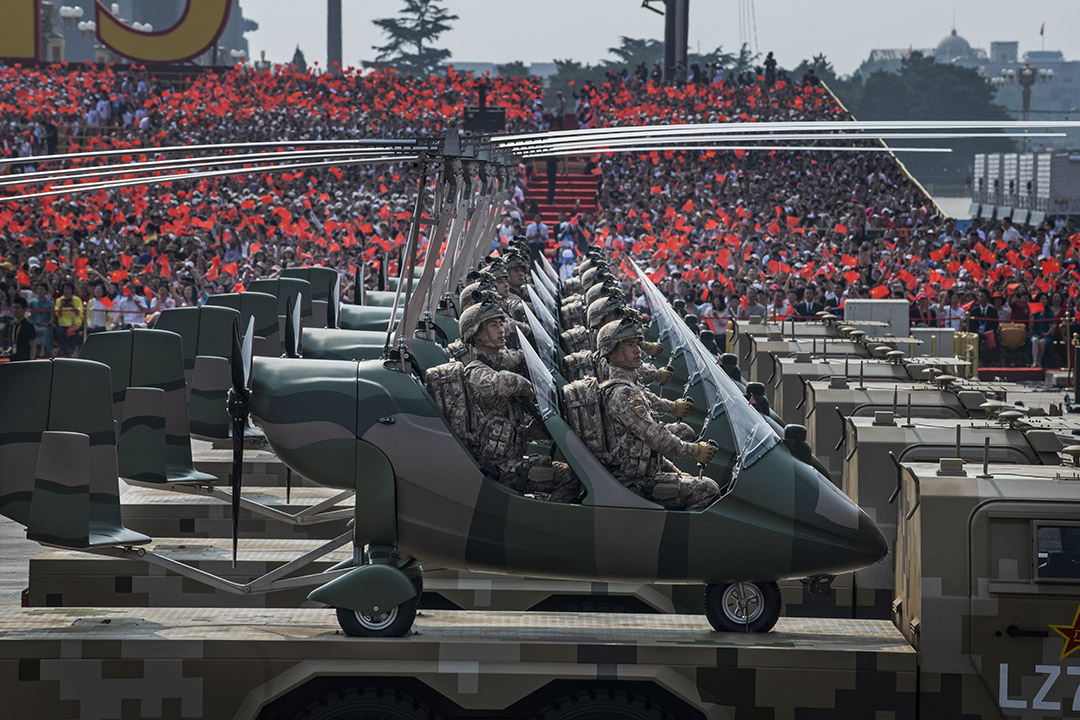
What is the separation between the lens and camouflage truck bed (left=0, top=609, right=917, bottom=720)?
6926 mm

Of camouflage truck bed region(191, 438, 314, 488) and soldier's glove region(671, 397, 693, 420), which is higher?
soldier's glove region(671, 397, 693, 420)

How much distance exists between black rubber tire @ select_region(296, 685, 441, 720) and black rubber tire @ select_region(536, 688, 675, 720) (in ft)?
2.07

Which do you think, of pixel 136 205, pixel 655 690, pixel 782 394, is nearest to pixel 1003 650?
pixel 655 690

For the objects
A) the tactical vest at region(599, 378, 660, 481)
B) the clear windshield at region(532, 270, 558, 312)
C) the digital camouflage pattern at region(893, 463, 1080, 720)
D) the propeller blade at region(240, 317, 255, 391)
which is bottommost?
the digital camouflage pattern at region(893, 463, 1080, 720)

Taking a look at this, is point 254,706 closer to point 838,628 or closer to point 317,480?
point 317,480

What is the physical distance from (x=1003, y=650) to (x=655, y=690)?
155 centimetres

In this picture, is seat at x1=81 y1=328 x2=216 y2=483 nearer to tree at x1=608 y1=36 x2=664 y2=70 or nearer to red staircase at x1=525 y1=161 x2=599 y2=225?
red staircase at x1=525 y1=161 x2=599 y2=225

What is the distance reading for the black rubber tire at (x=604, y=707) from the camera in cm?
709

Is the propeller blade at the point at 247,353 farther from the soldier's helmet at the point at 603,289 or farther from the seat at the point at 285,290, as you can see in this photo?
the seat at the point at 285,290

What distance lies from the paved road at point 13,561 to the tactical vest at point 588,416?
5.13 metres

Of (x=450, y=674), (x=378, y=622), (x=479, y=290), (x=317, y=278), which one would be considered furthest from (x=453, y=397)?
(x=317, y=278)

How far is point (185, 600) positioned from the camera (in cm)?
930

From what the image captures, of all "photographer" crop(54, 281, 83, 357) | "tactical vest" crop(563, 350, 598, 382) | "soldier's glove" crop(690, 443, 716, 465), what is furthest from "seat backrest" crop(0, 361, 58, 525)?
"photographer" crop(54, 281, 83, 357)

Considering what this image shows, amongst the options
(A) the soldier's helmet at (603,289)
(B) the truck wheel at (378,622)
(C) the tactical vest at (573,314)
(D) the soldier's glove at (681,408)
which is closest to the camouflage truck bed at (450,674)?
(B) the truck wheel at (378,622)
